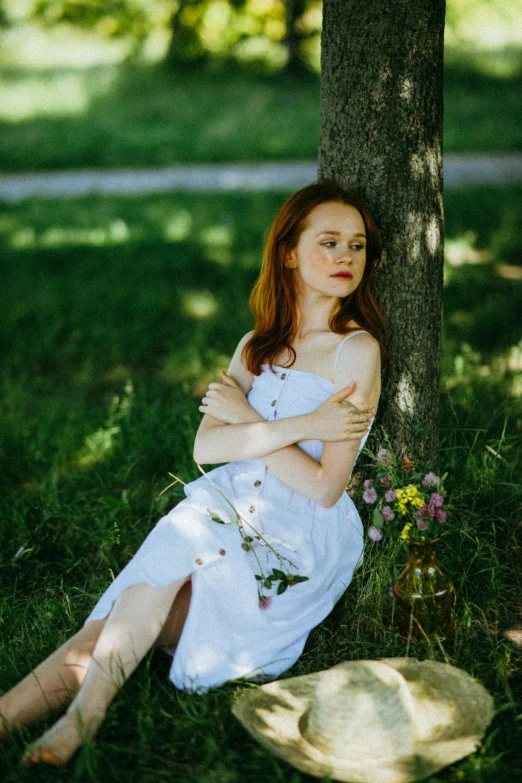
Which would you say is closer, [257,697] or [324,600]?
[257,697]

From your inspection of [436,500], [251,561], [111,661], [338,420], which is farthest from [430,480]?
[111,661]

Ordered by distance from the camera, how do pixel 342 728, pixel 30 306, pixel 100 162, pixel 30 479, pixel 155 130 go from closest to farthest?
pixel 342 728 < pixel 30 479 < pixel 30 306 < pixel 100 162 < pixel 155 130

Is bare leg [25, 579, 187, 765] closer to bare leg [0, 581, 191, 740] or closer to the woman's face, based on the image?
bare leg [0, 581, 191, 740]

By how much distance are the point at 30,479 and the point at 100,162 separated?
8285 mm

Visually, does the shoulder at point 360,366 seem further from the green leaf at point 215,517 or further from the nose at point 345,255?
the green leaf at point 215,517

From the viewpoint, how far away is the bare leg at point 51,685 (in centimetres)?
215

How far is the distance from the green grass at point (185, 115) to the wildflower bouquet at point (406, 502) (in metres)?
8.70

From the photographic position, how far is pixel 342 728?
1.91 m

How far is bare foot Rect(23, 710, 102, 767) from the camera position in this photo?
1.99m

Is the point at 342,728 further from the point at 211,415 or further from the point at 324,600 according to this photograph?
the point at 211,415

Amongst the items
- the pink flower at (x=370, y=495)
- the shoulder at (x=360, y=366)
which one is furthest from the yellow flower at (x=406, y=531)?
the shoulder at (x=360, y=366)

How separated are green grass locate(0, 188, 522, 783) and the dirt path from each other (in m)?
1.82

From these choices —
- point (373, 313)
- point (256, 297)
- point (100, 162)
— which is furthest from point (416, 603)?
point (100, 162)

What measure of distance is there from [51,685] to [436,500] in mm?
1206
